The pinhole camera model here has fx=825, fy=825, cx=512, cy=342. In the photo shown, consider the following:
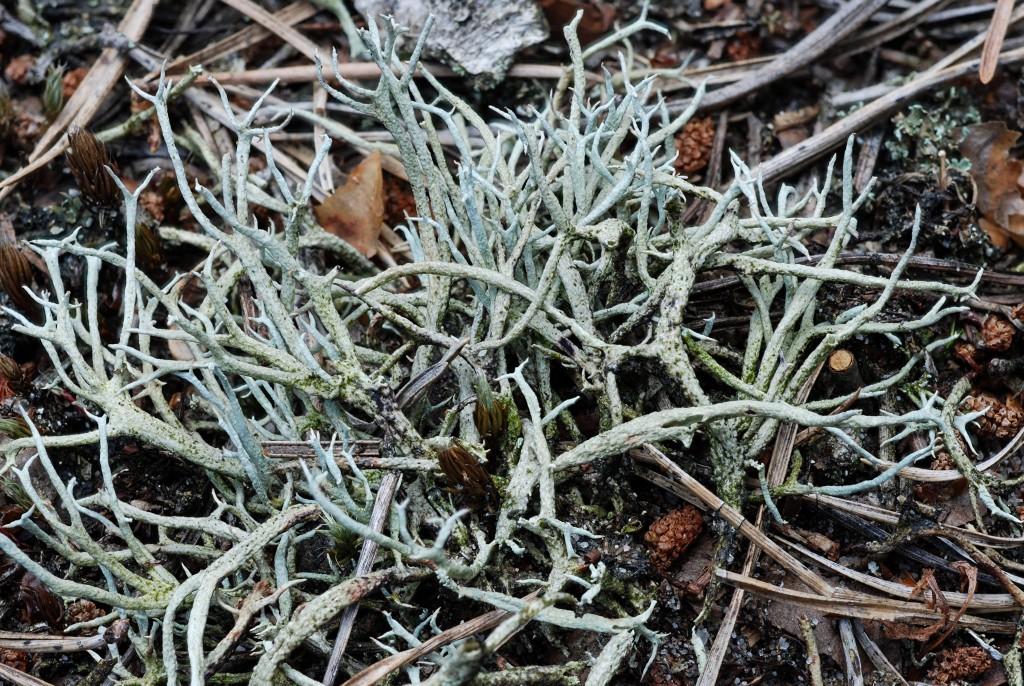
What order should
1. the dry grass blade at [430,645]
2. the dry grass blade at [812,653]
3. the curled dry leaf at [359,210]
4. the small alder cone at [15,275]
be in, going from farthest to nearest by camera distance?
the curled dry leaf at [359,210], the small alder cone at [15,275], the dry grass blade at [812,653], the dry grass blade at [430,645]

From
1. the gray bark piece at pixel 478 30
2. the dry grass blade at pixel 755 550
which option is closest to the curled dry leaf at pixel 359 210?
the gray bark piece at pixel 478 30

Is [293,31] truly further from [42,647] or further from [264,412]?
[42,647]

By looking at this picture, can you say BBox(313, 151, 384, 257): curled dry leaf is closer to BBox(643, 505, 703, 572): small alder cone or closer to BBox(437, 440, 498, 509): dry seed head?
BBox(437, 440, 498, 509): dry seed head

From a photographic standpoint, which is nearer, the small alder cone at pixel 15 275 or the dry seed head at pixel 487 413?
the dry seed head at pixel 487 413

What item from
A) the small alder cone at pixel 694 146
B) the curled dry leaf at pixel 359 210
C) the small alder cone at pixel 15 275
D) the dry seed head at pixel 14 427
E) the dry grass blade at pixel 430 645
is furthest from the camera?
the small alder cone at pixel 694 146

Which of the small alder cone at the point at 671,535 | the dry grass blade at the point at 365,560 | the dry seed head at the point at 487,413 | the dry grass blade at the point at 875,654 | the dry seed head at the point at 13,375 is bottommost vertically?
the dry grass blade at the point at 875,654

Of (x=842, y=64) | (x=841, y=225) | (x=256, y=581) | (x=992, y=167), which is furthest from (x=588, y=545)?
(x=842, y=64)

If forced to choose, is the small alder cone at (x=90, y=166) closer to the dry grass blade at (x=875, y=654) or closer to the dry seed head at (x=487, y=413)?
the dry seed head at (x=487, y=413)

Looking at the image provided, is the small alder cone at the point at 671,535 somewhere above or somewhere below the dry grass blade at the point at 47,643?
below
